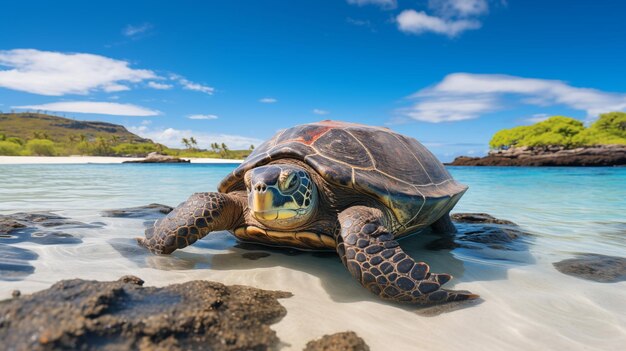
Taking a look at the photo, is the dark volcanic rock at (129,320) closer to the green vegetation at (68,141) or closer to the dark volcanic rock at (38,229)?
the dark volcanic rock at (38,229)

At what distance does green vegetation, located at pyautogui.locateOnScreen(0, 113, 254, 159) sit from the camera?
2758 inches

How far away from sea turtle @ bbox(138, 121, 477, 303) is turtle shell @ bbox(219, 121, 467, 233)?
0.03 feet

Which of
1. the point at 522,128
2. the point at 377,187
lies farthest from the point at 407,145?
the point at 522,128

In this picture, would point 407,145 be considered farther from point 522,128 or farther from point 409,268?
point 522,128

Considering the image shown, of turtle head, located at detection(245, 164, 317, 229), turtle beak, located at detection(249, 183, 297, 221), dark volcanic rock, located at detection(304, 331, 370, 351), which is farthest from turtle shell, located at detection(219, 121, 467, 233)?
dark volcanic rock, located at detection(304, 331, 370, 351)

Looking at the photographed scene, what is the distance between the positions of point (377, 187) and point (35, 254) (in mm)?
3011

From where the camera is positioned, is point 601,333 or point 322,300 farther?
point 322,300

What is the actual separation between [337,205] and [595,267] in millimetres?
2489

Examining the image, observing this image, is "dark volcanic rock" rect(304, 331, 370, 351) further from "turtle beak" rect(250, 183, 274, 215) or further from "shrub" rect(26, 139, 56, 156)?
"shrub" rect(26, 139, 56, 156)

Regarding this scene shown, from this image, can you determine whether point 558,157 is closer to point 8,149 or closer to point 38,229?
point 38,229

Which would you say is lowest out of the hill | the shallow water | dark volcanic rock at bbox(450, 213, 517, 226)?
the shallow water

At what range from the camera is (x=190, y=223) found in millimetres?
3141

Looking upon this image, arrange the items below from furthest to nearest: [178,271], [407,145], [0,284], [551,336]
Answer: [407,145] → [178,271] → [0,284] → [551,336]

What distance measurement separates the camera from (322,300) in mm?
2396
